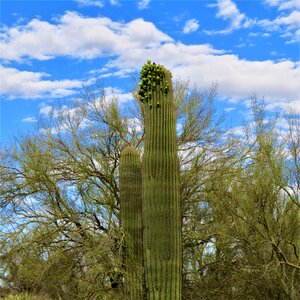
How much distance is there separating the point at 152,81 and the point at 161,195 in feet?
6.45

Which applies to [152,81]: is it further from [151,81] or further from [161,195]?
[161,195]

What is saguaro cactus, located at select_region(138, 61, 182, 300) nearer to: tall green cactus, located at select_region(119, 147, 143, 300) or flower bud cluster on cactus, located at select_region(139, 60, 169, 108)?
flower bud cluster on cactus, located at select_region(139, 60, 169, 108)

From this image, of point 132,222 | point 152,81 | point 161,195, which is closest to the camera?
point 161,195

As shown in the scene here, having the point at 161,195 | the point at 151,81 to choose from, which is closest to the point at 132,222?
the point at 161,195

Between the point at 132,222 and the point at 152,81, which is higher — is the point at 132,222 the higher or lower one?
the lower one

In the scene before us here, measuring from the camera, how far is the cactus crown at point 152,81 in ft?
26.0

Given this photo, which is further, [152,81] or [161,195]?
[152,81]

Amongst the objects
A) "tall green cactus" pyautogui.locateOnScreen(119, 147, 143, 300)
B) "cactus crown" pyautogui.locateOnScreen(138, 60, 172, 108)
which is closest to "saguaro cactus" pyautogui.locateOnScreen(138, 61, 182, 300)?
"cactus crown" pyautogui.locateOnScreen(138, 60, 172, 108)

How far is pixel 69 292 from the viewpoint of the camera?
12.7m

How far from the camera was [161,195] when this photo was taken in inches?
295

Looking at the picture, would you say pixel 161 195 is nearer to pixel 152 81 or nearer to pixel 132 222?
pixel 152 81

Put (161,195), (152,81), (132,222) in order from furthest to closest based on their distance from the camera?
(132,222), (152,81), (161,195)

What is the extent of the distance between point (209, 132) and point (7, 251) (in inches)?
268

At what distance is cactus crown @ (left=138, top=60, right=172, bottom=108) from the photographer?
791 centimetres
